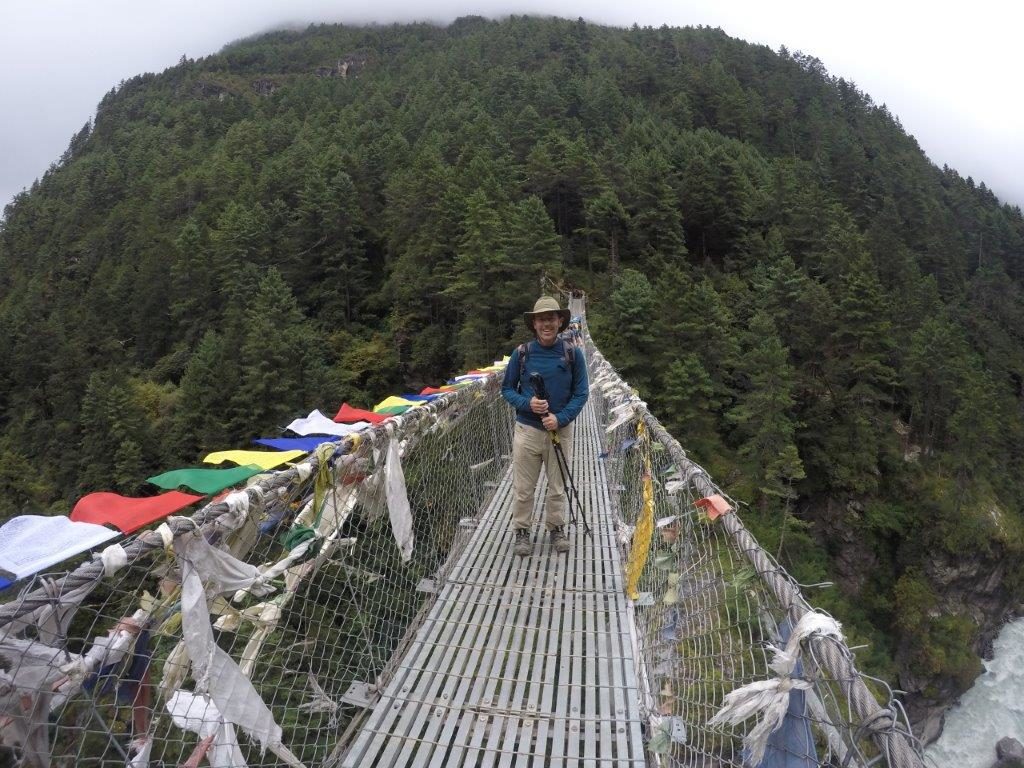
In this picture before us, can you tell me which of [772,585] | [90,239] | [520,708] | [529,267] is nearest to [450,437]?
[520,708]

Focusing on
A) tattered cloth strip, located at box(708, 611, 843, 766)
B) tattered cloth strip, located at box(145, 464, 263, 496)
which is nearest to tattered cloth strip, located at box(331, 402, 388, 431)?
tattered cloth strip, located at box(145, 464, 263, 496)

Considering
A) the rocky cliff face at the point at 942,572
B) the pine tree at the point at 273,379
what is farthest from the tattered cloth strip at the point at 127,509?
the rocky cliff face at the point at 942,572

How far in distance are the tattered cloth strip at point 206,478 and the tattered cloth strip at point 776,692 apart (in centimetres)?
189

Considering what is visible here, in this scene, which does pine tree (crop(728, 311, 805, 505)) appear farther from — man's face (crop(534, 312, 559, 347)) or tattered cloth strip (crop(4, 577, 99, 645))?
tattered cloth strip (crop(4, 577, 99, 645))

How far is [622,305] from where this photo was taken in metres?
19.2

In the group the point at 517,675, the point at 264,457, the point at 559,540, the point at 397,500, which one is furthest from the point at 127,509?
the point at 559,540

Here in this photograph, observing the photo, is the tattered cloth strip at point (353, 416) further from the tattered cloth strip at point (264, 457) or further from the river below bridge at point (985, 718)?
the river below bridge at point (985, 718)

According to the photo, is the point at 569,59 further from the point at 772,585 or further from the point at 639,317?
the point at 772,585

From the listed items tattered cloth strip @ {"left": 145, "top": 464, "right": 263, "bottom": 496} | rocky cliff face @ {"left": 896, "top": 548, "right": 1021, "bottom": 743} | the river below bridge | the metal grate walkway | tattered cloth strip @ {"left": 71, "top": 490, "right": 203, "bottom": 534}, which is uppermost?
tattered cloth strip @ {"left": 145, "top": 464, "right": 263, "bottom": 496}

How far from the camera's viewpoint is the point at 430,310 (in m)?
26.9

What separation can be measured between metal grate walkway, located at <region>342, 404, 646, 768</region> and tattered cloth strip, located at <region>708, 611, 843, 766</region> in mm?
961

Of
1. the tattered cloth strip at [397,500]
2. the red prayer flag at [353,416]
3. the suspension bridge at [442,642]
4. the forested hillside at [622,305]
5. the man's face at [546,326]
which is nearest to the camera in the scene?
the suspension bridge at [442,642]

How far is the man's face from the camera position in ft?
10.9

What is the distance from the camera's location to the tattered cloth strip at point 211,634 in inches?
58.4
